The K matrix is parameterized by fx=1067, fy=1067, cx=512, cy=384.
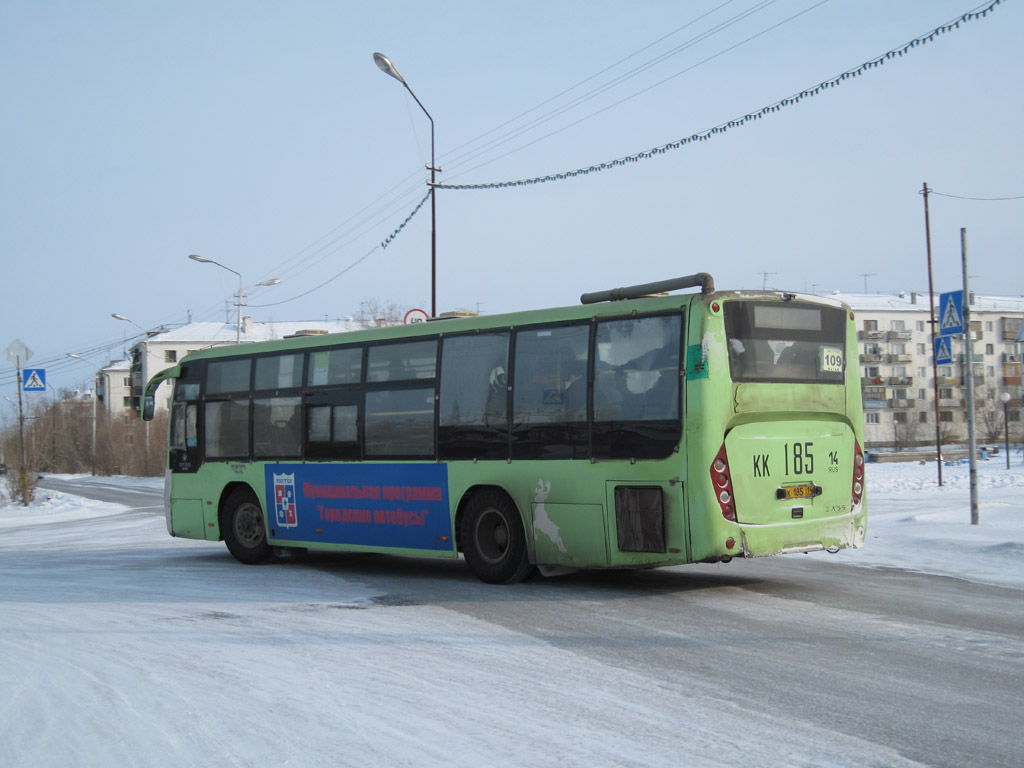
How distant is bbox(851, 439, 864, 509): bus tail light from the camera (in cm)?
1116

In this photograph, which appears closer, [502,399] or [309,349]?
[502,399]

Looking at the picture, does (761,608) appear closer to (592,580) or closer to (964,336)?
(592,580)

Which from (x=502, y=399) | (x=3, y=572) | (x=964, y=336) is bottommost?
(x=3, y=572)

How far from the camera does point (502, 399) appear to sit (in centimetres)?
1177

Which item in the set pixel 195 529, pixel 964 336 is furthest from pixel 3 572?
pixel 964 336

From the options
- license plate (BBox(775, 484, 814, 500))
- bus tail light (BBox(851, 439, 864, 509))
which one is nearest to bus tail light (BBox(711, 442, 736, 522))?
license plate (BBox(775, 484, 814, 500))

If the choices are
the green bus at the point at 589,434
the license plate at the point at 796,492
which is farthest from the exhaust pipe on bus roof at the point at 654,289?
the license plate at the point at 796,492

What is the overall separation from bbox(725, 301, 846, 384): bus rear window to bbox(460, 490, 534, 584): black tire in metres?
3.00

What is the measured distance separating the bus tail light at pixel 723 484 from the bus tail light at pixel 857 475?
1899 millimetres

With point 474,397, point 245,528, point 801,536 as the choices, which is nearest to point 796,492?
point 801,536

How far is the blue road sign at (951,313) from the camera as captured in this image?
15398mm

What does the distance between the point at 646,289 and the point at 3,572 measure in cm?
1018

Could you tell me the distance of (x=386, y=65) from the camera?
82.5 feet

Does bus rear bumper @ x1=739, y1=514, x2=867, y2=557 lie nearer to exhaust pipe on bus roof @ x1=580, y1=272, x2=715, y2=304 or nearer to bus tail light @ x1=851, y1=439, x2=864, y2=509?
bus tail light @ x1=851, y1=439, x2=864, y2=509
